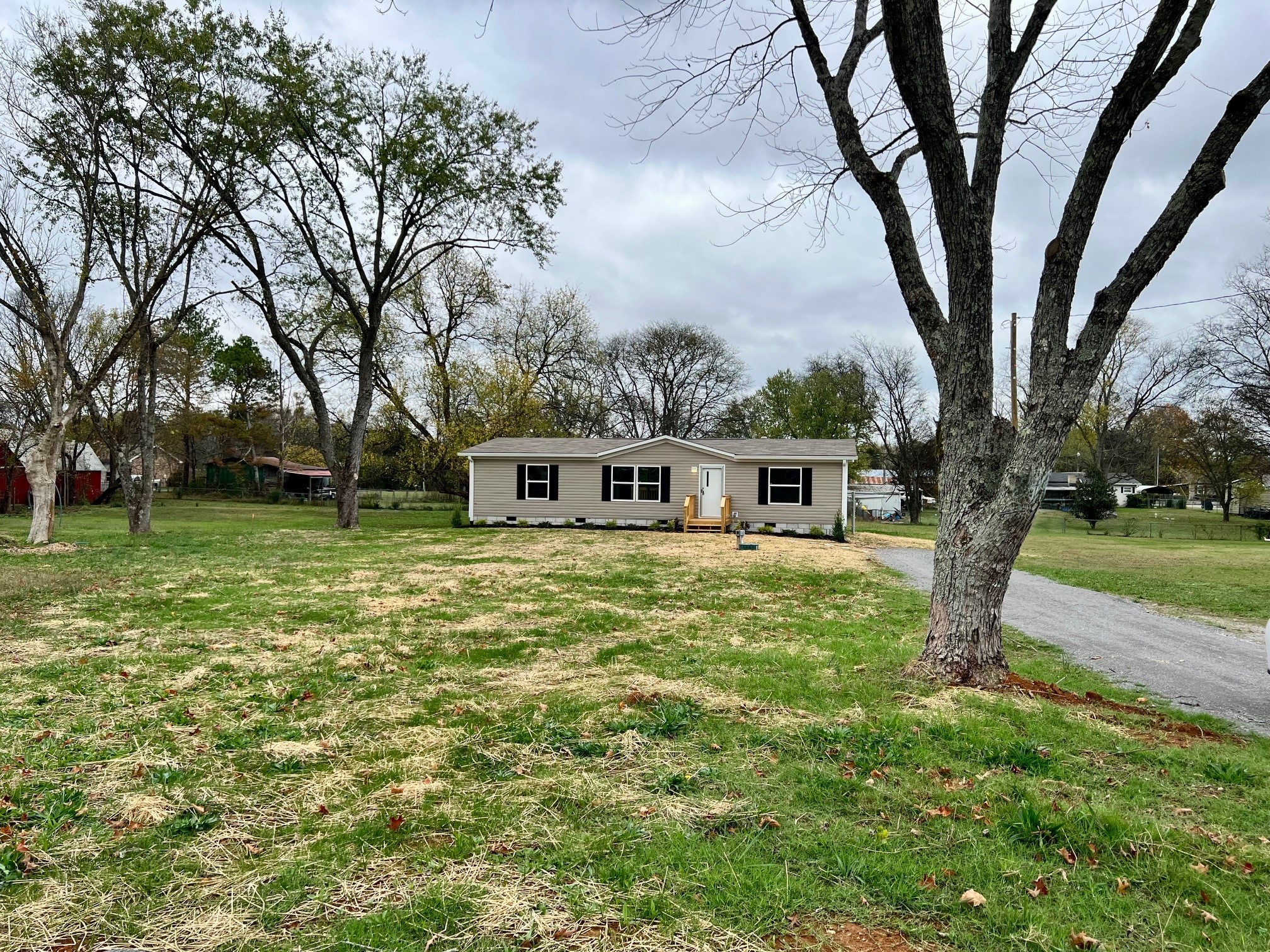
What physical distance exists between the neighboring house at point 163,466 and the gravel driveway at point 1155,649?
40.3 m

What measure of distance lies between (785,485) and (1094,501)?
18711mm

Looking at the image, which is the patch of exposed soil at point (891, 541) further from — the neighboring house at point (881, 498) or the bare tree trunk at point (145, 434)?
the bare tree trunk at point (145, 434)

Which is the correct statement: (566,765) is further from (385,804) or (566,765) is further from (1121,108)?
(1121,108)

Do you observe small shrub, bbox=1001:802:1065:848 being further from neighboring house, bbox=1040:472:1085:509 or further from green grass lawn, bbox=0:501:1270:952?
neighboring house, bbox=1040:472:1085:509

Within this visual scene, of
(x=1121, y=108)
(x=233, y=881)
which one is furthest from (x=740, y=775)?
(x=1121, y=108)

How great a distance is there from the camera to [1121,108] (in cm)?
436

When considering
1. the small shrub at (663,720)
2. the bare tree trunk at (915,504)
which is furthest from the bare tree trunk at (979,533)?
the bare tree trunk at (915,504)

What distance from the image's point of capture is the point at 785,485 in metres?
22.2

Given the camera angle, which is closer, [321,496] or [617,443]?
[617,443]

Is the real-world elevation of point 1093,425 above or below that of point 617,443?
above

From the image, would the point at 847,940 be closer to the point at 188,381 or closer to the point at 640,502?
the point at 640,502

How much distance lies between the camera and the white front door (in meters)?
22.2

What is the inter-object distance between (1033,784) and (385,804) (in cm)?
298

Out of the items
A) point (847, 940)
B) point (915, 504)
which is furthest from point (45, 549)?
point (915, 504)
